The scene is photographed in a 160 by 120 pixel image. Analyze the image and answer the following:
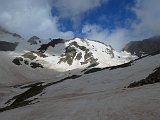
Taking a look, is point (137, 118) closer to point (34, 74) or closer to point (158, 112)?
point (158, 112)

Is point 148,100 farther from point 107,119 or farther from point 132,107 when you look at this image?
point 107,119

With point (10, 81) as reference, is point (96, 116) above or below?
below

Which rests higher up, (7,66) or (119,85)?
(7,66)

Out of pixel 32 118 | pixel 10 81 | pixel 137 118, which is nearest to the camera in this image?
pixel 137 118

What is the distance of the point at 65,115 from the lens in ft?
74.6

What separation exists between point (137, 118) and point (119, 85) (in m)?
24.9

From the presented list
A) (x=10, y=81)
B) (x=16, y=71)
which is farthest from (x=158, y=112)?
(x=16, y=71)

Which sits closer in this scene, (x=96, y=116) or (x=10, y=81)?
(x=96, y=116)

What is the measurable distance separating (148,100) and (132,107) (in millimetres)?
1827

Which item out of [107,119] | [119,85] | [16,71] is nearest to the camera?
[107,119]

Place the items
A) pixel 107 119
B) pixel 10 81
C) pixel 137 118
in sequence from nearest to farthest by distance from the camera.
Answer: pixel 137 118, pixel 107 119, pixel 10 81

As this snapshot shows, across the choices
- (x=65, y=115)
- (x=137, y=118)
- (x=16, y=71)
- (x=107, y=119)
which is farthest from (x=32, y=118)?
(x=16, y=71)

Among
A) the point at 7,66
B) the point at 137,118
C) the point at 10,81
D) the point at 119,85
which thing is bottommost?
the point at 137,118

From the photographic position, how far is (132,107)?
67.1 feet
